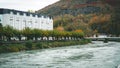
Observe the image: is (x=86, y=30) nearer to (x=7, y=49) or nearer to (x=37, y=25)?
(x=37, y=25)

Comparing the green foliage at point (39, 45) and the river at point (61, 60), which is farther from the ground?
the river at point (61, 60)

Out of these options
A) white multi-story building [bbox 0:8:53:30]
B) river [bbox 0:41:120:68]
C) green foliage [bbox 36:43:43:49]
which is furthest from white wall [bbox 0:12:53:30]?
river [bbox 0:41:120:68]

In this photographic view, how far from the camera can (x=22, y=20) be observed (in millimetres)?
101250

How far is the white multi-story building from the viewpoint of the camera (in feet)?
303

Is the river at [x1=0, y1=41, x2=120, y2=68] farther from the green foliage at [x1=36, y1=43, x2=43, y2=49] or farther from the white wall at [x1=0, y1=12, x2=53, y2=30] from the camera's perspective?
the white wall at [x1=0, y1=12, x2=53, y2=30]

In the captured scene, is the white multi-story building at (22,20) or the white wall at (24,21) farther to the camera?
the white wall at (24,21)

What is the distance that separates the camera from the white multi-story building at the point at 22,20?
92500 mm

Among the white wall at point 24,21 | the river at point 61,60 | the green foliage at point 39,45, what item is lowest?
the green foliage at point 39,45

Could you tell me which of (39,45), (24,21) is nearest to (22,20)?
(24,21)

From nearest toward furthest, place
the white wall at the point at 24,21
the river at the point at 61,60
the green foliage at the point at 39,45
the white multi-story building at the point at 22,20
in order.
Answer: the river at the point at 61,60 → the green foliage at the point at 39,45 → the white multi-story building at the point at 22,20 → the white wall at the point at 24,21

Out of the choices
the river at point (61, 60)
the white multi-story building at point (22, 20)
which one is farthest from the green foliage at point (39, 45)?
the white multi-story building at point (22, 20)

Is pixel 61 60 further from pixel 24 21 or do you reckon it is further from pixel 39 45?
pixel 24 21

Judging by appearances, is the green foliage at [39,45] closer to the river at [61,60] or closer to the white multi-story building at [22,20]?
the river at [61,60]

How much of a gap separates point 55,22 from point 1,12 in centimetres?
10295
